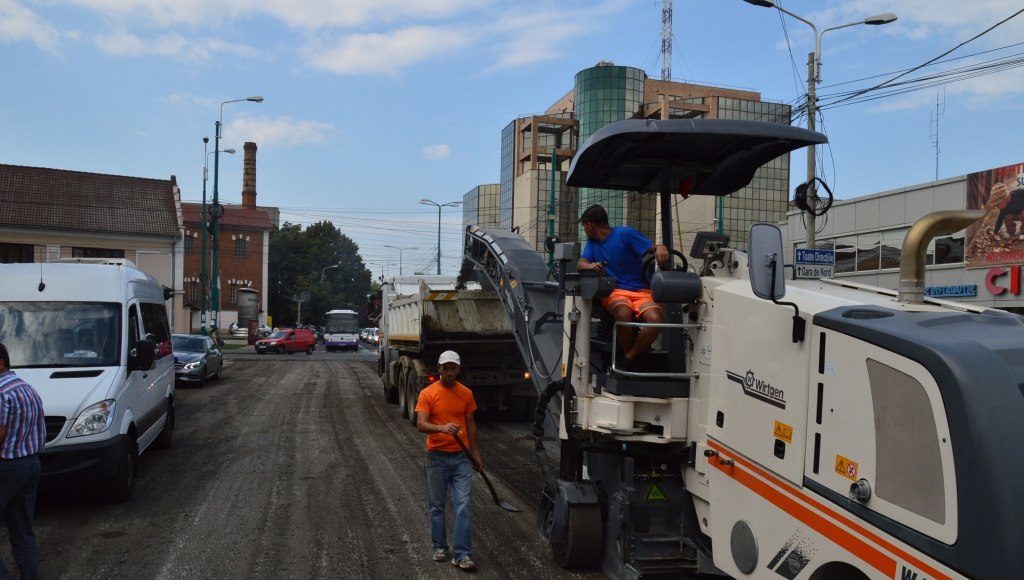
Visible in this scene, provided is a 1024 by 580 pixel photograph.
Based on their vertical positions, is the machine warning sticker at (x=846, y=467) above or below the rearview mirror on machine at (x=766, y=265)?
below

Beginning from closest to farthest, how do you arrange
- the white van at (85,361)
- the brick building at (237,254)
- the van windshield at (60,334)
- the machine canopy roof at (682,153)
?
the machine canopy roof at (682,153) < the white van at (85,361) < the van windshield at (60,334) < the brick building at (237,254)

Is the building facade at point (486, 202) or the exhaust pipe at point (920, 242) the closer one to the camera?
the exhaust pipe at point (920, 242)

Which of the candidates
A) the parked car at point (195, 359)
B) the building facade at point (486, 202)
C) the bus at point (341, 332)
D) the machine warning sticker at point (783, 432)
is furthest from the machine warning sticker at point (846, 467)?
the building facade at point (486, 202)

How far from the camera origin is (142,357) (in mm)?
8281

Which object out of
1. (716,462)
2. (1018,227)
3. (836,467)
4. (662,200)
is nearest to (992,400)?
(836,467)

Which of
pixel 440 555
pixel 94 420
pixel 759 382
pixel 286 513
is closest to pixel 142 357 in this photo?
pixel 94 420

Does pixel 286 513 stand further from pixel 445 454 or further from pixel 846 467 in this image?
pixel 846 467

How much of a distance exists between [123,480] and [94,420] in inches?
30.2

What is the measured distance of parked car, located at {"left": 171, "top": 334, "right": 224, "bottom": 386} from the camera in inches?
779

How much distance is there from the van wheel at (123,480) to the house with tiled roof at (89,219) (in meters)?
34.0

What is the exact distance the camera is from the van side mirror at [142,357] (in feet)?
27.1

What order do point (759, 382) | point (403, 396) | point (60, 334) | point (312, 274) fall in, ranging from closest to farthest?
point (759, 382) → point (60, 334) → point (403, 396) → point (312, 274)

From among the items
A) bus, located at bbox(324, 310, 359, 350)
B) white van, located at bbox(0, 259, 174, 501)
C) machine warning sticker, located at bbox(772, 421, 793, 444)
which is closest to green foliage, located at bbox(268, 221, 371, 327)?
bus, located at bbox(324, 310, 359, 350)

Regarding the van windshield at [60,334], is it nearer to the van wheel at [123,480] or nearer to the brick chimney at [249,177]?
the van wheel at [123,480]
